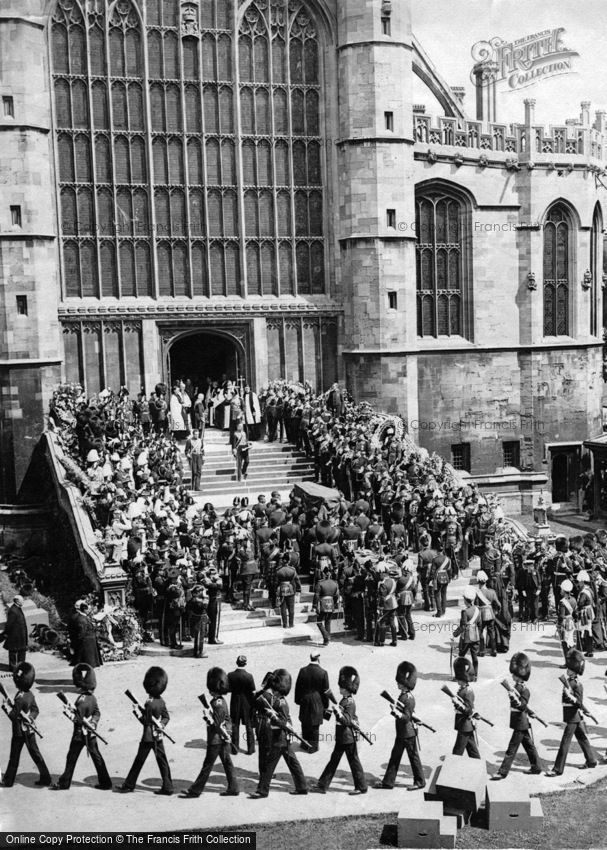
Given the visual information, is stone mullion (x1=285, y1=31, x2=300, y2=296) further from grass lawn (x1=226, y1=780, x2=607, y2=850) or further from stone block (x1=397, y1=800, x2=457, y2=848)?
stone block (x1=397, y1=800, x2=457, y2=848)

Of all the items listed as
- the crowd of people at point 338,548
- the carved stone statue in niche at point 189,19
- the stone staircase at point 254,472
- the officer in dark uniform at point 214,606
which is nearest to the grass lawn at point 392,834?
the crowd of people at point 338,548

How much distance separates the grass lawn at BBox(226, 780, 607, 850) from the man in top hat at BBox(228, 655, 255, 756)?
2.46m

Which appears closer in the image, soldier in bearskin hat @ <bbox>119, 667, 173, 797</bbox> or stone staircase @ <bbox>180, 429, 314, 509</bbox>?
soldier in bearskin hat @ <bbox>119, 667, 173, 797</bbox>

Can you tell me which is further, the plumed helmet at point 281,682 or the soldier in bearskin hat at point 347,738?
the plumed helmet at point 281,682

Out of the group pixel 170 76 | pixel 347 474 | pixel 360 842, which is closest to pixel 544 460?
pixel 347 474

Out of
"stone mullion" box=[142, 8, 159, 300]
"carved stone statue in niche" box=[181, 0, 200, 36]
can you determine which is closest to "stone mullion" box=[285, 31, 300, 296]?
"carved stone statue in niche" box=[181, 0, 200, 36]

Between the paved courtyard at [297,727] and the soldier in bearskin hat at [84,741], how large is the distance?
0.18 m

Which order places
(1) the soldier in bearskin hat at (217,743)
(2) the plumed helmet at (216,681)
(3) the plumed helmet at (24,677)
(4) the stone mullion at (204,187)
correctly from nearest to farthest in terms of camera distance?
(1) the soldier in bearskin hat at (217,743), (2) the plumed helmet at (216,681), (3) the plumed helmet at (24,677), (4) the stone mullion at (204,187)

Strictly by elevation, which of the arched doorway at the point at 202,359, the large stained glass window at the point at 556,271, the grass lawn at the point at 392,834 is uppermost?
the large stained glass window at the point at 556,271

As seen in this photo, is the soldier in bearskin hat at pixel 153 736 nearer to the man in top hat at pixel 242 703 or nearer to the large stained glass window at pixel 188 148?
the man in top hat at pixel 242 703

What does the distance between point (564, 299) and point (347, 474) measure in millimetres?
17471

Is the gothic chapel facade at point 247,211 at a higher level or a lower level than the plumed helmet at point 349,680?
higher

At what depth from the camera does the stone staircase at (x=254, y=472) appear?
30109 millimetres

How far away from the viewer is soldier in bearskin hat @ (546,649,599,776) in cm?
1509
